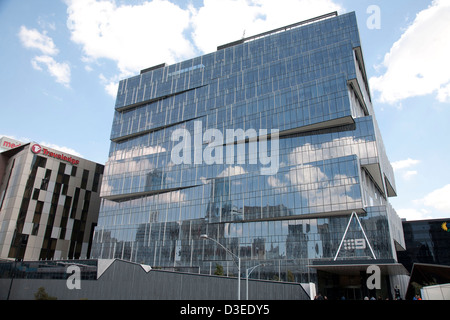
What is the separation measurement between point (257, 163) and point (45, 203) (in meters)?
50.0

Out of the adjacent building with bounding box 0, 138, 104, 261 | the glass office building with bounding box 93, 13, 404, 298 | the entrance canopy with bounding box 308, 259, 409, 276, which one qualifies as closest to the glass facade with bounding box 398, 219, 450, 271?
the glass office building with bounding box 93, 13, 404, 298

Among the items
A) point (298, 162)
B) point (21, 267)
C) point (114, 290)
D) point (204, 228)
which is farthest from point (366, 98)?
point (21, 267)

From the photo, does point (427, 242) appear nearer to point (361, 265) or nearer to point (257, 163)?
point (257, 163)

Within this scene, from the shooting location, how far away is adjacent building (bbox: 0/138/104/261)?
7069 centimetres

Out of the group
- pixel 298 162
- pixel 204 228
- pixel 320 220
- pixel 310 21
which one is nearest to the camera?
pixel 320 220

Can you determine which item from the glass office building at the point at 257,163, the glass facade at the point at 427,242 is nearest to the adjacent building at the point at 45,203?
the glass office building at the point at 257,163

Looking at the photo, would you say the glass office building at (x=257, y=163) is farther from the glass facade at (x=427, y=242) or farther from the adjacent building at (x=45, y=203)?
the glass facade at (x=427, y=242)

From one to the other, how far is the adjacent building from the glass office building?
7.53m

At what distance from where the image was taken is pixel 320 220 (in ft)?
177

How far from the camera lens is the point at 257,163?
6338cm

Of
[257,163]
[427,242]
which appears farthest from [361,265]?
[427,242]

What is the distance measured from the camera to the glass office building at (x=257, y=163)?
53.5 m
